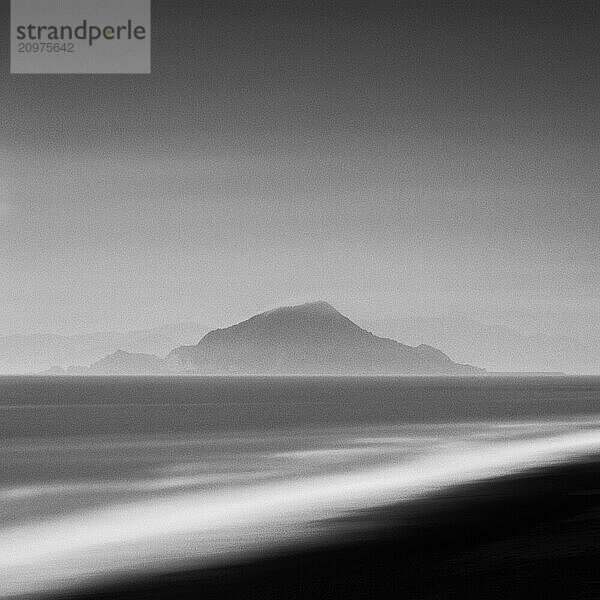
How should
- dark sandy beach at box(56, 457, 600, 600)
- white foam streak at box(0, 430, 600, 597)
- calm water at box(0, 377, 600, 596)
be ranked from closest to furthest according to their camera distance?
1. dark sandy beach at box(56, 457, 600, 600)
2. white foam streak at box(0, 430, 600, 597)
3. calm water at box(0, 377, 600, 596)

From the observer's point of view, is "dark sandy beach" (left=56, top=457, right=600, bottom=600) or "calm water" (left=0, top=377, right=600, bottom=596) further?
"calm water" (left=0, top=377, right=600, bottom=596)

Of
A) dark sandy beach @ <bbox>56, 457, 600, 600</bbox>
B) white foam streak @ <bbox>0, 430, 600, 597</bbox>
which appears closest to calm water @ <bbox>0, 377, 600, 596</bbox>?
white foam streak @ <bbox>0, 430, 600, 597</bbox>

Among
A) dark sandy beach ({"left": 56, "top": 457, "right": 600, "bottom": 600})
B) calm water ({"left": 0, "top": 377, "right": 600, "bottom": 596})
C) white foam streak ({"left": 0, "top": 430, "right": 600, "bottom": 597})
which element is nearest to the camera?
dark sandy beach ({"left": 56, "top": 457, "right": 600, "bottom": 600})

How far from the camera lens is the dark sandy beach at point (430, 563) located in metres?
11.0

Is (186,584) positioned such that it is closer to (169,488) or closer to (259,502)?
(259,502)

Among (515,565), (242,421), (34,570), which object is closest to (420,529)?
(515,565)

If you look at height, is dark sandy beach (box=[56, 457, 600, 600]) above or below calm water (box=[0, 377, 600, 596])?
above

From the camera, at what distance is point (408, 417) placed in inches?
2493

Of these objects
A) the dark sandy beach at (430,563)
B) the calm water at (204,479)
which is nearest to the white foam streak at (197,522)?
the calm water at (204,479)

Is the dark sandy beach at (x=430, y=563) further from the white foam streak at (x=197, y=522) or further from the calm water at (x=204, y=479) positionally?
the white foam streak at (x=197, y=522)

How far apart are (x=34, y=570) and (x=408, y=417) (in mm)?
51402

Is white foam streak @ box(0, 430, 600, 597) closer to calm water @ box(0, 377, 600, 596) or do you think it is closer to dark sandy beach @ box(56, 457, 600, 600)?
calm water @ box(0, 377, 600, 596)

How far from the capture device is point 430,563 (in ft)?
41.2

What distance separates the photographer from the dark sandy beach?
1104 cm
